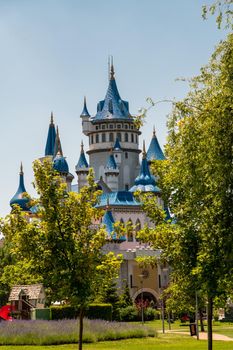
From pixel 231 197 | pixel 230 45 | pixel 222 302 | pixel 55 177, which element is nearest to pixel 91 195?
pixel 55 177

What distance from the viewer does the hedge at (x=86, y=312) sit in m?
40.4

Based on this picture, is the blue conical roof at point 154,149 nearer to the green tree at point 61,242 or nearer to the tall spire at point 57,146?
the tall spire at point 57,146

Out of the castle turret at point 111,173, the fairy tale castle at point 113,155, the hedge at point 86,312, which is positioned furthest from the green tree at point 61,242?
the castle turret at point 111,173

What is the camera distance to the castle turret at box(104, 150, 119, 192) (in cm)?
10075

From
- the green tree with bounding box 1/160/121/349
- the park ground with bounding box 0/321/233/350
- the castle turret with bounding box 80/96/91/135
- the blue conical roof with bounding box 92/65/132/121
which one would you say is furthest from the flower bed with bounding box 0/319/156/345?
the castle turret with bounding box 80/96/91/135

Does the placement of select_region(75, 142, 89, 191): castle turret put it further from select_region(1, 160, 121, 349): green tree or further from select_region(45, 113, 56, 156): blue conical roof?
select_region(1, 160, 121, 349): green tree

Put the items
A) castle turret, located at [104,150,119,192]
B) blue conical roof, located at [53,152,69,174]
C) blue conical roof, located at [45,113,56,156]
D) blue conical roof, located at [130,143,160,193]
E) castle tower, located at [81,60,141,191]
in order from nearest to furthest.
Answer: blue conical roof, located at [53,152,69,174] < blue conical roof, located at [130,143,160,193] < castle turret, located at [104,150,119,192] < blue conical roof, located at [45,113,56,156] < castle tower, located at [81,60,141,191]

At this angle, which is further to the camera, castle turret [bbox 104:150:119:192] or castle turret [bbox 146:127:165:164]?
castle turret [bbox 146:127:165:164]

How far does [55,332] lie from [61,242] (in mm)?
10596

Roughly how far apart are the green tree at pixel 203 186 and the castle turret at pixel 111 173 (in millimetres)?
79315

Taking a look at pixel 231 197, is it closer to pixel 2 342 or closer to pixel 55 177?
pixel 55 177

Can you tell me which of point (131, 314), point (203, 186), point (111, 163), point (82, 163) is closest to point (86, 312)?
point (131, 314)

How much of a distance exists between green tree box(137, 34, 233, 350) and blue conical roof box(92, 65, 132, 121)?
85.2m

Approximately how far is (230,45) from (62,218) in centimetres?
741
